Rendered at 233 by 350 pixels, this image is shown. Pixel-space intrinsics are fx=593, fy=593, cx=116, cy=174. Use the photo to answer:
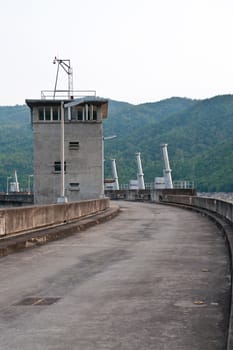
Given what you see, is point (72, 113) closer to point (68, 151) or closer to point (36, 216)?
point (68, 151)

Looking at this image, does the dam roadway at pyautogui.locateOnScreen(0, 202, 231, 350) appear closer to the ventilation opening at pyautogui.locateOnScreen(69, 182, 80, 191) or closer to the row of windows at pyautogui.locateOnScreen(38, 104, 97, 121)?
the ventilation opening at pyautogui.locateOnScreen(69, 182, 80, 191)

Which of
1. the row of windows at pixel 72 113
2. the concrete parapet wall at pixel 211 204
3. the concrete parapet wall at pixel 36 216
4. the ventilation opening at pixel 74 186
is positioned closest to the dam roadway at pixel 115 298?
the concrete parapet wall at pixel 36 216

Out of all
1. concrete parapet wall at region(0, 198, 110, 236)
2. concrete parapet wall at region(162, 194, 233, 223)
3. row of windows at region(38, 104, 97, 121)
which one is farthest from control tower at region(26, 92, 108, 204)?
concrete parapet wall at region(0, 198, 110, 236)

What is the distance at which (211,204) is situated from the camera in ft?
113

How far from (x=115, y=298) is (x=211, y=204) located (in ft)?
87.7

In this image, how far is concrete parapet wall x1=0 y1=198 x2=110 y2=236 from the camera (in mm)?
16609

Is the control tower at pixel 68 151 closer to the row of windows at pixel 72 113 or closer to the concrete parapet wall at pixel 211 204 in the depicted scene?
the row of windows at pixel 72 113

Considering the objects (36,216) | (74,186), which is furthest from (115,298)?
(74,186)

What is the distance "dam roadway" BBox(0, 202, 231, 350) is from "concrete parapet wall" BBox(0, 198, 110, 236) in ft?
4.96

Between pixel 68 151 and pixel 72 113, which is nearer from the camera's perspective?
pixel 68 151

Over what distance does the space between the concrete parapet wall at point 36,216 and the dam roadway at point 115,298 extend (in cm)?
151

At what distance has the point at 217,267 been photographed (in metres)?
11.6

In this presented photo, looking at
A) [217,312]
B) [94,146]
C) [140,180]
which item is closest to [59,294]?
[217,312]

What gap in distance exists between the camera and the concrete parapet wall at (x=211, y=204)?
24.1 meters
